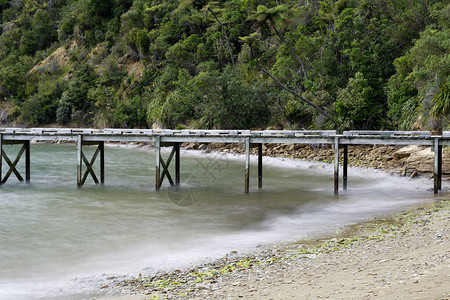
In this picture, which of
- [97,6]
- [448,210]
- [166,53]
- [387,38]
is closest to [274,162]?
[387,38]

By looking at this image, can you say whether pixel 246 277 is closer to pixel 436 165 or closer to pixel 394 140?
pixel 394 140

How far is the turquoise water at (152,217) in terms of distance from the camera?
1224 centimetres

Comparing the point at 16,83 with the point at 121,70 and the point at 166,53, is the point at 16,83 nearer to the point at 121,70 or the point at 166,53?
the point at 121,70

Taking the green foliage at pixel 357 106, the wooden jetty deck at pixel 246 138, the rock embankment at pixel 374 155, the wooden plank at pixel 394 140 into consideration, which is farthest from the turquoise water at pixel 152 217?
the green foliage at pixel 357 106

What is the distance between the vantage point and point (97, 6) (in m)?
77.7

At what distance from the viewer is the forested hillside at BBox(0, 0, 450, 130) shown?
35.2 metres

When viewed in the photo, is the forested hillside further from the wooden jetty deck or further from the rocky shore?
the rocky shore

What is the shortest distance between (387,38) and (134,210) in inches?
1072

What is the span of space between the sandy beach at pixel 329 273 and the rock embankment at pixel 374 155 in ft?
41.4

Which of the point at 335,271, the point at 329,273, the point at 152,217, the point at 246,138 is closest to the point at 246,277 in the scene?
the point at 329,273

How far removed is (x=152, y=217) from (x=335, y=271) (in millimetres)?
10252

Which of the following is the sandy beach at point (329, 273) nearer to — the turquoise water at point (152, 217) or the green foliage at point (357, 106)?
the turquoise water at point (152, 217)

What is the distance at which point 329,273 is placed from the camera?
948cm

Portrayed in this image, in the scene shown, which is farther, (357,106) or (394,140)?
(357,106)
